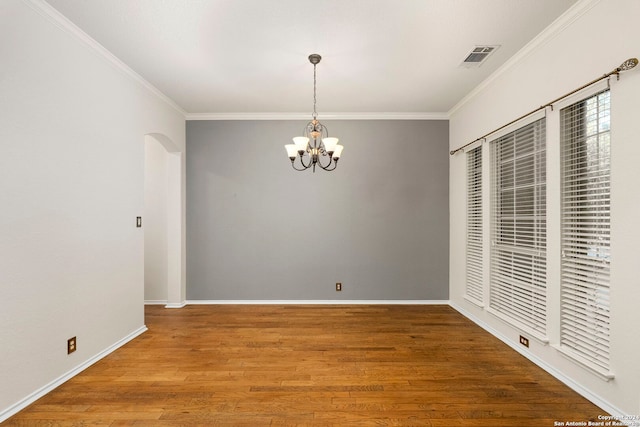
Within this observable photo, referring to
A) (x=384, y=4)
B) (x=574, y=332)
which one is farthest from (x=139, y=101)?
(x=574, y=332)

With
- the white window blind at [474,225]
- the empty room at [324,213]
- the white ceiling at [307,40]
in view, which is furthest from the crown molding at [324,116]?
the white window blind at [474,225]

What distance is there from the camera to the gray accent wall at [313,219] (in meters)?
4.82

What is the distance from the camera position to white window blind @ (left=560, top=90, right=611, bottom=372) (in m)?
2.18

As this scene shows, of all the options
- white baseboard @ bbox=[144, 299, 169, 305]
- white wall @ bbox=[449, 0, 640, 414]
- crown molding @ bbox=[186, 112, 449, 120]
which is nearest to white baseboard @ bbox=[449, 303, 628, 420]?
white wall @ bbox=[449, 0, 640, 414]

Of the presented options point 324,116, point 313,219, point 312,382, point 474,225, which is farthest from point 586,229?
point 324,116

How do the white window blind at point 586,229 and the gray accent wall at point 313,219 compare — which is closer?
the white window blind at point 586,229

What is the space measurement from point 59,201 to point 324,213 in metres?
3.17

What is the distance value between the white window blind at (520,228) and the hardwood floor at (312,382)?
45 centimetres

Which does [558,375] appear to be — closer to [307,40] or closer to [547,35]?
[547,35]

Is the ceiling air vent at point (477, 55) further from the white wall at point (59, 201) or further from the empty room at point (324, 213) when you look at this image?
the white wall at point (59, 201)

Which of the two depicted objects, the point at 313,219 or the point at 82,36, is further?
the point at 313,219

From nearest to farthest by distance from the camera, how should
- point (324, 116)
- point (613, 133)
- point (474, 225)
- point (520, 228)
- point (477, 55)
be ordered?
1. point (613, 133)
2. point (477, 55)
3. point (520, 228)
4. point (474, 225)
5. point (324, 116)

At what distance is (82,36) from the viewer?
106 inches

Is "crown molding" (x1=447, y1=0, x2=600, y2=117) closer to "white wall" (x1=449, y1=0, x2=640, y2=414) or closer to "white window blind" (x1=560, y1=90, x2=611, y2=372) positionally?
"white wall" (x1=449, y1=0, x2=640, y2=414)
